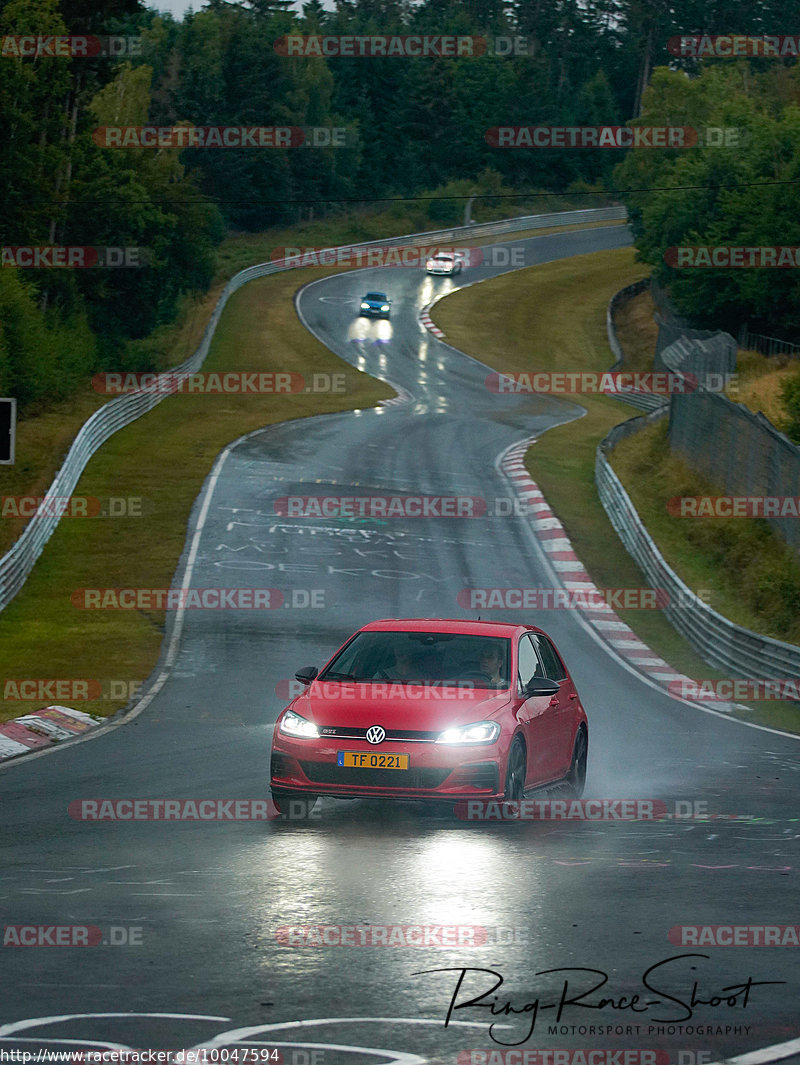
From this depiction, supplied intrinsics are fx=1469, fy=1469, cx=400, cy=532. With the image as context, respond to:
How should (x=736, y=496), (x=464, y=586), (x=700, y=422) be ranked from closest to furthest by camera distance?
(x=464, y=586) < (x=736, y=496) < (x=700, y=422)

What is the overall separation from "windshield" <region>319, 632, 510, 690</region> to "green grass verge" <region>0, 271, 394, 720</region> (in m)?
7.84

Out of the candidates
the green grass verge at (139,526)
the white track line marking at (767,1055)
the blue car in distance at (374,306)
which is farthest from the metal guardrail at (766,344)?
the white track line marking at (767,1055)

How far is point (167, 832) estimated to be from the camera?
10.2 metres

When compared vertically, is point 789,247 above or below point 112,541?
above

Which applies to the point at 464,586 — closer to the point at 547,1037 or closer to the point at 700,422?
the point at 700,422

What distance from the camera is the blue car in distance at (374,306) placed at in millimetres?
75438

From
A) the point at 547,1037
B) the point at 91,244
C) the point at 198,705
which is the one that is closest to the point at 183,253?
the point at 91,244

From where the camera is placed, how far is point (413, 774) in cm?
1034

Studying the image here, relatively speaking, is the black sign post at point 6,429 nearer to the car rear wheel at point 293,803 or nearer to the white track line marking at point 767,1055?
the car rear wheel at point 293,803

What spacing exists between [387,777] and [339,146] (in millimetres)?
113514

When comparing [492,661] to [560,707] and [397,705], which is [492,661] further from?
[397,705]

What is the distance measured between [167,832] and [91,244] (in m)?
57.5

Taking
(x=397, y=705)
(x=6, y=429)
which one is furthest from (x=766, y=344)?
(x=397, y=705)

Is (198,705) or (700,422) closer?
(198,705)
